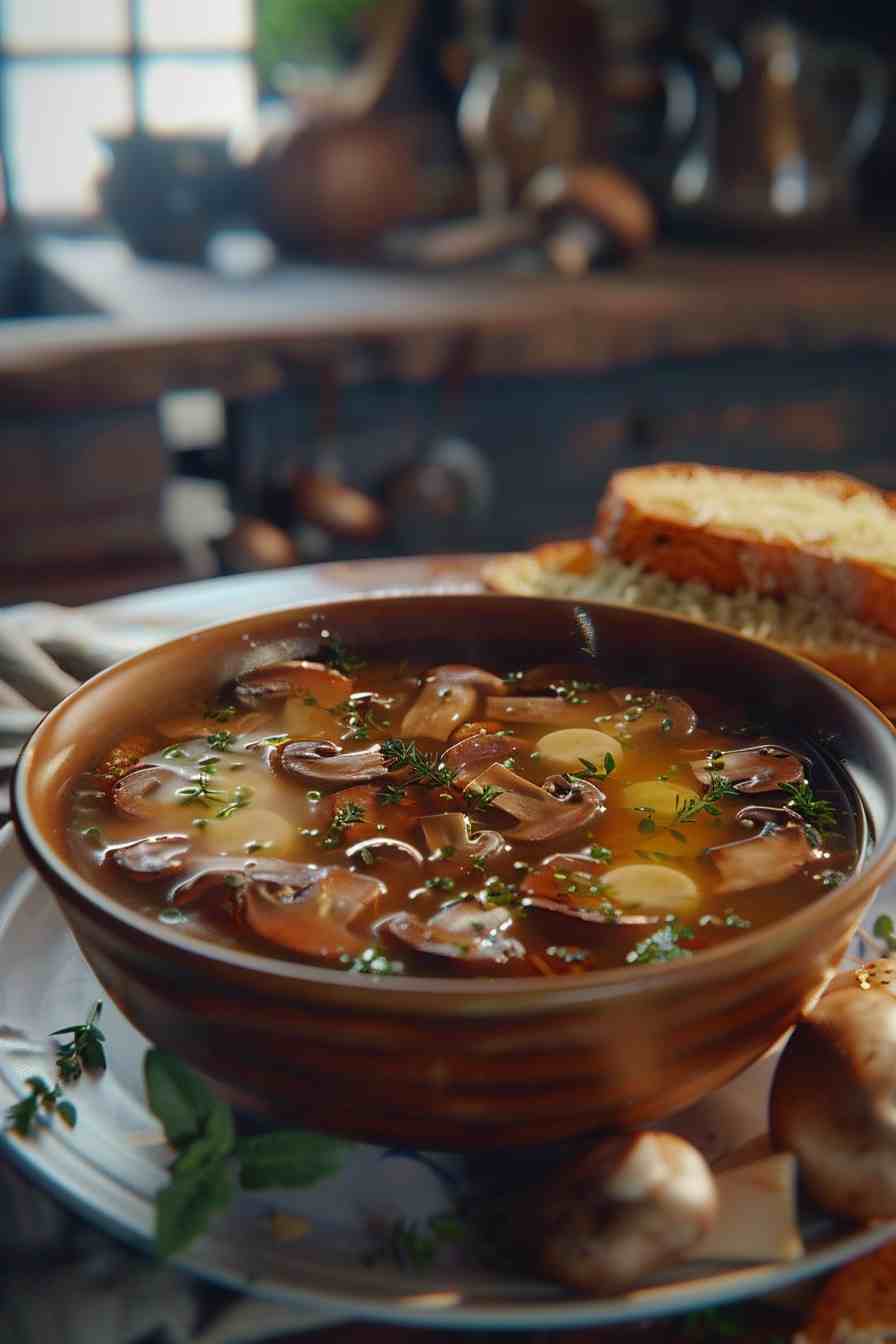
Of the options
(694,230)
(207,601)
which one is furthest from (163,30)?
(207,601)

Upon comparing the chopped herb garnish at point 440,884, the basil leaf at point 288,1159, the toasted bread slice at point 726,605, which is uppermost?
the chopped herb garnish at point 440,884

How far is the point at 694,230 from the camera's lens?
5.40 m

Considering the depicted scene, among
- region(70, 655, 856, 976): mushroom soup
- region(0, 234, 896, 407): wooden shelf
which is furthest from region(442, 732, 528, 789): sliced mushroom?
region(0, 234, 896, 407): wooden shelf

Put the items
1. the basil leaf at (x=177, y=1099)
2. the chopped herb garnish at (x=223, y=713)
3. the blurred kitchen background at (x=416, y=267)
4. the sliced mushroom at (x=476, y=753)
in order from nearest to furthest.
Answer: the basil leaf at (x=177, y=1099), the sliced mushroom at (x=476, y=753), the chopped herb garnish at (x=223, y=713), the blurred kitchen background at (x=416, y=267)

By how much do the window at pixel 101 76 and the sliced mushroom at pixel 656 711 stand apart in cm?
498

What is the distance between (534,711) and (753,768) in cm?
24

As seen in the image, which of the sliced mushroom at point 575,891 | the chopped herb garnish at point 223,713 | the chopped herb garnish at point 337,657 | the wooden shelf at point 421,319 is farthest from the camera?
the wooden shelf at point 421,319

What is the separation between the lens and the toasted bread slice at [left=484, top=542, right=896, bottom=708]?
1816mm

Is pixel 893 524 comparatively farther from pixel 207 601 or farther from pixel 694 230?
pixel 694 230

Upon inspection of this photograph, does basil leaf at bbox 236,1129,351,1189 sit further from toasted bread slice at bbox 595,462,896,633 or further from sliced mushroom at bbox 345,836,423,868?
toasted bread slice at bbox 595,462,896,633

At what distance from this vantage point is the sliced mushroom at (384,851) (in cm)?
113

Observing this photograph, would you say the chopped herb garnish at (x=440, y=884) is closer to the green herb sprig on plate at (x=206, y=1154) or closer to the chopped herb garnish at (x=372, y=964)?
the chopped herb garnish at (x=372, y=964)

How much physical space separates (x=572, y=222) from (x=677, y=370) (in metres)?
0.73

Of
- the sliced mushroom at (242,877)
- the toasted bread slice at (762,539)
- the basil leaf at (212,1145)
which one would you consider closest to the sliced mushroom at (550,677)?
the sliced mushroom at (242,877)
